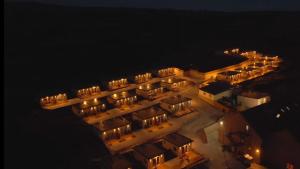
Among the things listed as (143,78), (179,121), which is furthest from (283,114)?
(143,78)

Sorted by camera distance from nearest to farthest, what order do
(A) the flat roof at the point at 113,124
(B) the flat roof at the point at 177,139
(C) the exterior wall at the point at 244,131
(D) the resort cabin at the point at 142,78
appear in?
1. (C) the exterior wall at the point at 244,131
2. (B) the flat roof at the point at 177,139
3. (A) the flat roof at the point at 113,124
4. (D) the resort cabin at the point at 142,78

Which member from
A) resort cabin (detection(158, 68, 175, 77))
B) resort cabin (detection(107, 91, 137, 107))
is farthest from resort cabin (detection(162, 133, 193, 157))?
resort cabin (detection(158, 68, 175, 77))

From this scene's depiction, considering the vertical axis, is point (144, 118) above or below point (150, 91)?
below

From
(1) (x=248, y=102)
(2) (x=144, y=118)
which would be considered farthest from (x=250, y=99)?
(2) (x=144, y=118)

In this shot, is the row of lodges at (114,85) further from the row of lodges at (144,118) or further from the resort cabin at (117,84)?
the row of lodges at (144,118)

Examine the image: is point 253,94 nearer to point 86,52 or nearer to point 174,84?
point 174,84

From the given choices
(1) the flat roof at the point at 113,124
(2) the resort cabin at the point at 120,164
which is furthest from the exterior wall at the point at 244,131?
(1) the flat roof at the point at 113,124
